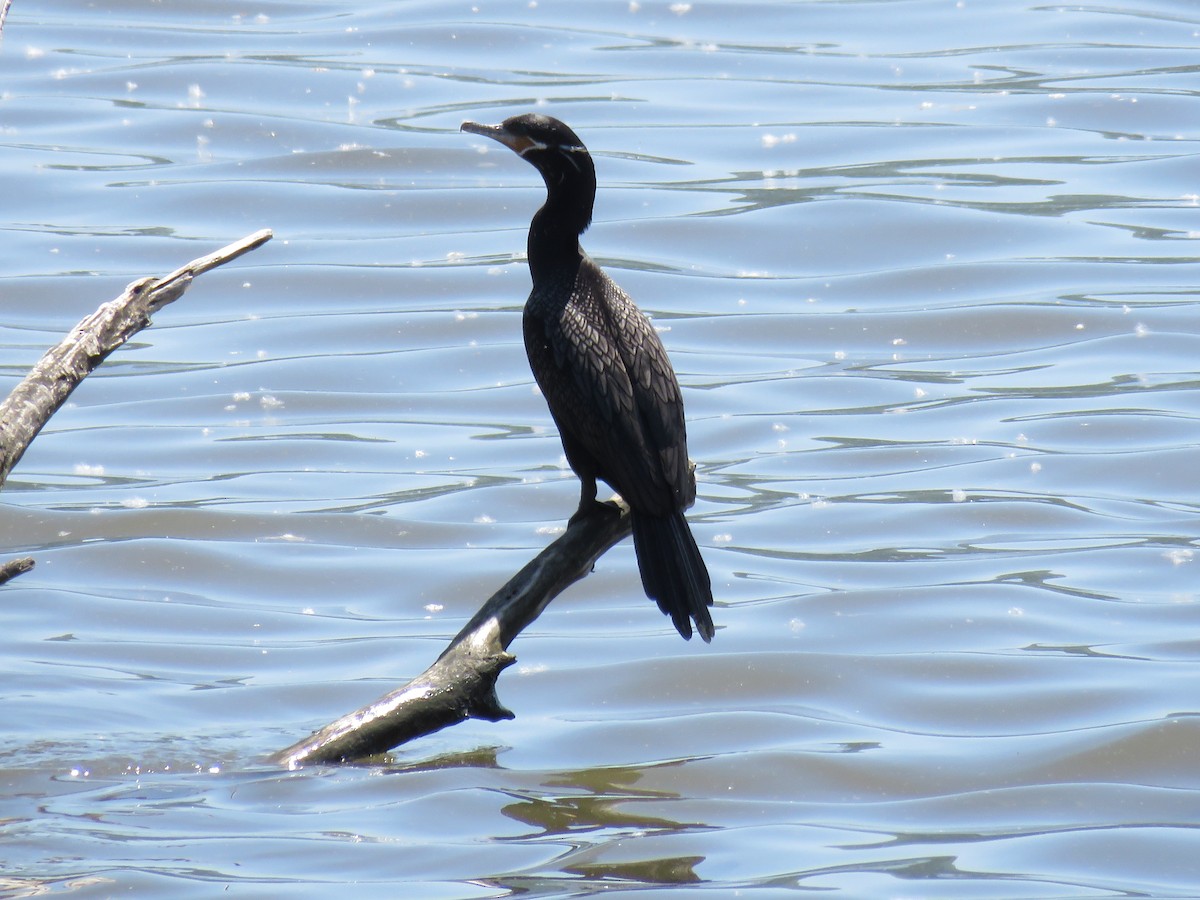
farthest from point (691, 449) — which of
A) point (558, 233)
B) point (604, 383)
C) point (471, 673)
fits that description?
point (471, 673)

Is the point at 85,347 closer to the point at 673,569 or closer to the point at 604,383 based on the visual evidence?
the point at 604,383

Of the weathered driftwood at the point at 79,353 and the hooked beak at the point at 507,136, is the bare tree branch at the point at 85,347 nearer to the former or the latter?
the weathered driftwood at the point at 79,353

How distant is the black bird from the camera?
5.95 metres

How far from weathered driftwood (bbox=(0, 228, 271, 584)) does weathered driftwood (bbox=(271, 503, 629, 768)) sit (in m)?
1.14

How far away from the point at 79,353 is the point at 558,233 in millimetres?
1840

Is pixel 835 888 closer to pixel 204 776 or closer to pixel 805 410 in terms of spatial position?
pixel 204 776

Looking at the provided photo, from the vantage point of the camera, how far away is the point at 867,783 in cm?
659

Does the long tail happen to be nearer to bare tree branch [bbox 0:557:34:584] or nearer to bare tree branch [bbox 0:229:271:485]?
bare tree branch [bbox 0:229:271:485]

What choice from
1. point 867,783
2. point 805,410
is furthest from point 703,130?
point 867,783

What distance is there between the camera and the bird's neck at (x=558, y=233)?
6531 millimetres

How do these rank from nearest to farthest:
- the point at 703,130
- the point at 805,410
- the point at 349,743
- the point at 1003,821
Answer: the point at 349,743 → the point at 1003,821 → the point at 805,410 → the point at 703,130

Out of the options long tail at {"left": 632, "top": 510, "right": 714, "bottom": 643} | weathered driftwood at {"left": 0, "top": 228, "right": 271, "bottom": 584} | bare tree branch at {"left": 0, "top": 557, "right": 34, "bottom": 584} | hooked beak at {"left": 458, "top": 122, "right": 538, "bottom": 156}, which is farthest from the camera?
hooked beak at {"left": 458, "top": 122, "right": 538, "bottom": 156}

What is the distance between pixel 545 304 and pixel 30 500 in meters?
4.08

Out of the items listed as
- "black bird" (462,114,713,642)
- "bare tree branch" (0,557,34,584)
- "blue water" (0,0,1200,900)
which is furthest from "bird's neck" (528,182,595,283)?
"bare tree branch" (0,557,34,584)
